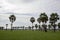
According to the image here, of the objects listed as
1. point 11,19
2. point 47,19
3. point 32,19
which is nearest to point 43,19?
point 47,19

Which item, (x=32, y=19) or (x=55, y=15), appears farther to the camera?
(x=32, y=19)

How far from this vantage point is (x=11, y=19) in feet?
328

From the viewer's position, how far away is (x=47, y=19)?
8750cm

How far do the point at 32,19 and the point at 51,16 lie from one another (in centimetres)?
3720

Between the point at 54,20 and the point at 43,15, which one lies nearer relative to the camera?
the point at 54,20

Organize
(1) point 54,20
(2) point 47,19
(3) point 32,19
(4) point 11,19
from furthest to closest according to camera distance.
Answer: (3) point 32,19 → (4) point 11,19 → (2) point 47,19 → (1) point 54,20

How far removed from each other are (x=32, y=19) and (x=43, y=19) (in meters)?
35.7

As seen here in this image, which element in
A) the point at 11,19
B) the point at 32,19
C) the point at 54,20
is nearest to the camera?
the point at 54,20

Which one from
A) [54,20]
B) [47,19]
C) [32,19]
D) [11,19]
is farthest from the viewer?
[32,19]

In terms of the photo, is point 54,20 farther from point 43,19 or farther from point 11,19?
point 11,19

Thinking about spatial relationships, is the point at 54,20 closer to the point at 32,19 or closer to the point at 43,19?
the point at 43,19

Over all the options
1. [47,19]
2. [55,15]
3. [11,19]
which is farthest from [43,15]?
[11,19]

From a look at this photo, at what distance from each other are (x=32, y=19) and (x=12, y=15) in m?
21.2

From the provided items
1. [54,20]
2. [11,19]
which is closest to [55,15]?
[54,20]
